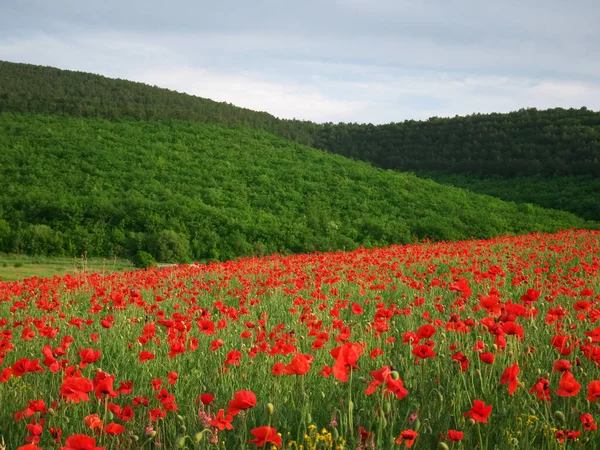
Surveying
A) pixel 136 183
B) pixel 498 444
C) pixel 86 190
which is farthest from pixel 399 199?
pixel 498 444

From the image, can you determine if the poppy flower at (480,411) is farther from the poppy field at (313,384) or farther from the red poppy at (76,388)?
the red poppy at (76,388)

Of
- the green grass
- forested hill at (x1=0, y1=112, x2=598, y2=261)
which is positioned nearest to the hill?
forested hill at (x1=0, y1=112, x2=598, y2=261)

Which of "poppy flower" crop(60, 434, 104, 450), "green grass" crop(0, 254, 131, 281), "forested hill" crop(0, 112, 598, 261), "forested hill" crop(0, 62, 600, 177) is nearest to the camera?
"poppy flower" crop(60, 434, 104, 450)

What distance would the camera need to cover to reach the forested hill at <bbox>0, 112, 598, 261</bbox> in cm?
2066

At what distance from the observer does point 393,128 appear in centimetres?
6506

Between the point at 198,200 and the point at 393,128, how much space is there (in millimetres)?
43588

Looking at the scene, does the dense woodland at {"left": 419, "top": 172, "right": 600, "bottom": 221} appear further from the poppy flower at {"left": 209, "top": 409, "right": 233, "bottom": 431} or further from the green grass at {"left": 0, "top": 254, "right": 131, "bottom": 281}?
the poppy flower at {"left": 209, "top": 409, "right": 233, "bottom": 431}

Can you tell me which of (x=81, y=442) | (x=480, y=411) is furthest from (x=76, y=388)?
(x=480, y=411)

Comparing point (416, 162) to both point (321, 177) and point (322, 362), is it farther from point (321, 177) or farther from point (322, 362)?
point (322, 362)

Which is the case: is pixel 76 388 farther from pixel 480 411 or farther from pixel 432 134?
pixel 432 134

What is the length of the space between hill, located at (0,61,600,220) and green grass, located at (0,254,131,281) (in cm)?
2581

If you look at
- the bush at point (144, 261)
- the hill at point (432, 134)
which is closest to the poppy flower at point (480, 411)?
the bush at point (144, 261)

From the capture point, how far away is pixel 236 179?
31.0 m

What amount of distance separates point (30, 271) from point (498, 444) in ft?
50.5
